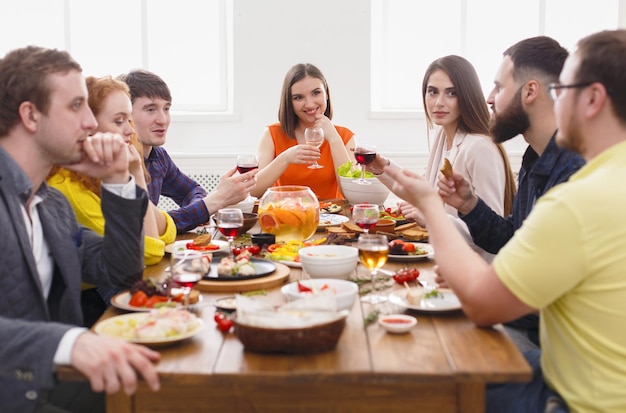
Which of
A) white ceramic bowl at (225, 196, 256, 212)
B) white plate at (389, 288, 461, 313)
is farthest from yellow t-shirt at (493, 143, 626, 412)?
white ceramic bowl at (225, 196, 256, 212)

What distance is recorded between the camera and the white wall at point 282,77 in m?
5.83

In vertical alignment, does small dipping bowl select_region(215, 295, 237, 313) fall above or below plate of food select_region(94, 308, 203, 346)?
below

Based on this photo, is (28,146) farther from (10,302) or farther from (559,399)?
(559,399)

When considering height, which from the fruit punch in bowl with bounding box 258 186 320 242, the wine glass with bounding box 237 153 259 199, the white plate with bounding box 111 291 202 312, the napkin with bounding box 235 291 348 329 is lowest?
the white plate with bounding box 111 291 202 312

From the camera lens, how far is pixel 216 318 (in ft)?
5.81

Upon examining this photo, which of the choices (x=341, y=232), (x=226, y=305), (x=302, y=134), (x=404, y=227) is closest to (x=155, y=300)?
(x=226, y=305)

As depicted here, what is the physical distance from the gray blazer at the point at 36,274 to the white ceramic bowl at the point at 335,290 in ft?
1.54

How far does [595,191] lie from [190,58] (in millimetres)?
4946

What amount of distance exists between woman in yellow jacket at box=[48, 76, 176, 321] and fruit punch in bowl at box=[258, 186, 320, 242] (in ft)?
1.16

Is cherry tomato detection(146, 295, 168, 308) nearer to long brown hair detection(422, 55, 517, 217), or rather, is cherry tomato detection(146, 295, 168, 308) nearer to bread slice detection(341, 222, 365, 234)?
bread slice detection(341, 222, 365, 234)

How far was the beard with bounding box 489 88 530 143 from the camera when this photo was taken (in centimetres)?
273

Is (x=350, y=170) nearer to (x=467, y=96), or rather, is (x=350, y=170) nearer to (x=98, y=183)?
(x=467, y=96)

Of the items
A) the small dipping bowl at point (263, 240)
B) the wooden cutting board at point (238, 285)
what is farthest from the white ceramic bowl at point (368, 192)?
the wooden cutting board at point (238, 285)

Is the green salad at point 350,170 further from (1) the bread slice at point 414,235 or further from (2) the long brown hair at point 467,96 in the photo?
(1) the bread slice at point 414,235
